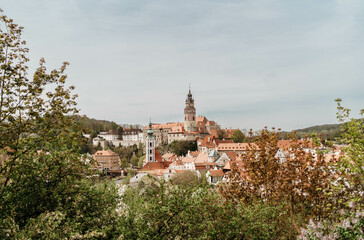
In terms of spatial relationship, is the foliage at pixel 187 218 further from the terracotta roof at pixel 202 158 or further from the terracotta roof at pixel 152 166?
the terracotta roof at pixel 202 158

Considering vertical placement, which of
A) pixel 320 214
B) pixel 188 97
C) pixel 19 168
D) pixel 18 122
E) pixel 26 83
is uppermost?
pixel 188 97

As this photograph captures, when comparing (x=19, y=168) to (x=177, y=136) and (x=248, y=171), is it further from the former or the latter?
(x=177, y=136)

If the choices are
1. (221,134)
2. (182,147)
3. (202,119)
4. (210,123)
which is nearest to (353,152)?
(182,147)

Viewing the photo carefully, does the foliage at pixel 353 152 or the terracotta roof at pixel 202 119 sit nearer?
the foliage at pixel 353 152


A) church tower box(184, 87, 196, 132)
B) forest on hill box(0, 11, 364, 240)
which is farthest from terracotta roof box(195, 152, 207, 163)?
forest on hill box(0, 11, 364, 240)

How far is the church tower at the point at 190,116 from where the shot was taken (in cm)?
11788

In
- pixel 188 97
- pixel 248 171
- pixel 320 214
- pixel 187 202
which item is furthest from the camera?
pixel 188 97

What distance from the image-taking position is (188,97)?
124750 millimetres

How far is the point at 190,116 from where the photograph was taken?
120m

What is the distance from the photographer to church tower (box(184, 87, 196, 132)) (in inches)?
4641

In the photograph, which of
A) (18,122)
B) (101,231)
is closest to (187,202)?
(101,231)

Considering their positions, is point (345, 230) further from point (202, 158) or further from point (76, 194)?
point (202, 158)

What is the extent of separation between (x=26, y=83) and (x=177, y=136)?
10659cm

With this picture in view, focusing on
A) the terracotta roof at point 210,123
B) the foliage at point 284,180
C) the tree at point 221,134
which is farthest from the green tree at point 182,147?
the foliage at point 284,180
